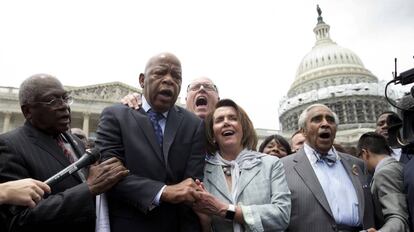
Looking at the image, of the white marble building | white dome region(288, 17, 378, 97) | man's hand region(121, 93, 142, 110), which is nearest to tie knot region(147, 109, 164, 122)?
man's hand region(121, 93, 142, 110)

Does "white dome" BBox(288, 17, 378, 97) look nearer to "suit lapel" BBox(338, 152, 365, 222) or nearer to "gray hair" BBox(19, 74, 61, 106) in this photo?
"suit lapel" BBox(338, 152, 365, 222)

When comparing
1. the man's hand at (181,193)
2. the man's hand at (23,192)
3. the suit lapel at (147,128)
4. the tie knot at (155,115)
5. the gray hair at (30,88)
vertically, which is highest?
the gray hair at (30,88)

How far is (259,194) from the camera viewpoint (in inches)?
124

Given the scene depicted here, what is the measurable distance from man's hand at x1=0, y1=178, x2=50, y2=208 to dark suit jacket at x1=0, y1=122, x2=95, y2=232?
0.23 meters

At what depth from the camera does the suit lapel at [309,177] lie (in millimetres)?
3674

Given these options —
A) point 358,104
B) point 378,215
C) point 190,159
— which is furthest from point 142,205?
point 358,104

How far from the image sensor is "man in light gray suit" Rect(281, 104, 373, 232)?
3.63 meters

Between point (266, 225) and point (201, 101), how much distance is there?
227 centimetres

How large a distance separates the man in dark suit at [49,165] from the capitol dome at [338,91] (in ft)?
156

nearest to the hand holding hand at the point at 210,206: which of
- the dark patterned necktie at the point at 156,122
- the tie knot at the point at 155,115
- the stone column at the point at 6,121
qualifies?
the dark patterned necktie at the point at 156,122

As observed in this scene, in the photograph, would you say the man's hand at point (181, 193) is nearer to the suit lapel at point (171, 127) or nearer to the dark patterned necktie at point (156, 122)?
the suit lapel at point (171, 127)

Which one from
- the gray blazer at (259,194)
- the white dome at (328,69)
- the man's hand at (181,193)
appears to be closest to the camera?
the man's hand at (181,193)

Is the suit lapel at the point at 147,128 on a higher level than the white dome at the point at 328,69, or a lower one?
lower

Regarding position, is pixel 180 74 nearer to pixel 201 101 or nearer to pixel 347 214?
pixel 201 101
